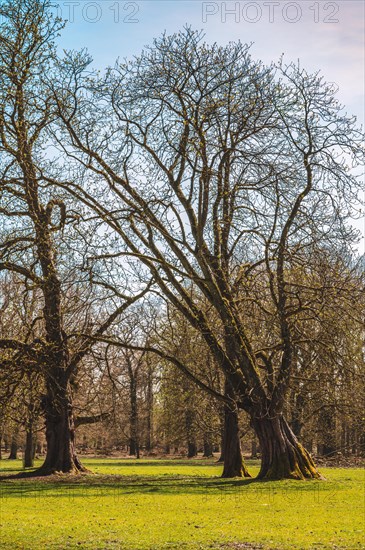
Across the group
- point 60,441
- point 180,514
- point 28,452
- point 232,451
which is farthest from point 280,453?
point 28,452

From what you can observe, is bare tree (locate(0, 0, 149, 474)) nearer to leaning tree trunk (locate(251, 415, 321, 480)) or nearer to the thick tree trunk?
leaning tree trunk (locate(251, 415, 321, 480))

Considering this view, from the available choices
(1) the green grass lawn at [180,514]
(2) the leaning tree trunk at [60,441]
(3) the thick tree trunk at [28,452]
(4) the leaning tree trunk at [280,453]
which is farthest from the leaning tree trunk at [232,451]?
(3) the thick tree trunk at [28,452]

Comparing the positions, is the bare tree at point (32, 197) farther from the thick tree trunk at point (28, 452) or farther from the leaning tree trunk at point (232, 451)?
the thick tree trunk at point (28, 452)

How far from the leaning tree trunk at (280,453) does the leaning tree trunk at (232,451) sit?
284 cm

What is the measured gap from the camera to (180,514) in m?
14.1

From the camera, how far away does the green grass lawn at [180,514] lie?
35.6 ft

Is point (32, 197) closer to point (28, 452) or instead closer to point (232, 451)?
point (232, 451)

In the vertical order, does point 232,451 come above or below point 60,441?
below

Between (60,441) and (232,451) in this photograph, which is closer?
(60,441)

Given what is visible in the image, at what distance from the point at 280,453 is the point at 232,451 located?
154 inches

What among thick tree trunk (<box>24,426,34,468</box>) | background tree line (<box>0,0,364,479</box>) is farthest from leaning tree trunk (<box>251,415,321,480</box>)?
thick tree trunk (<box>24,426,34,468</box>)

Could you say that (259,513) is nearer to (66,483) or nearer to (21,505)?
(21,505)

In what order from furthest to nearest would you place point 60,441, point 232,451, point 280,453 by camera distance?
point 232,451 < point 60,441 < point 280,453

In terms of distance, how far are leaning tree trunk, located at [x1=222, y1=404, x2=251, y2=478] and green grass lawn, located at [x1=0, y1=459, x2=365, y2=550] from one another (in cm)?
242
